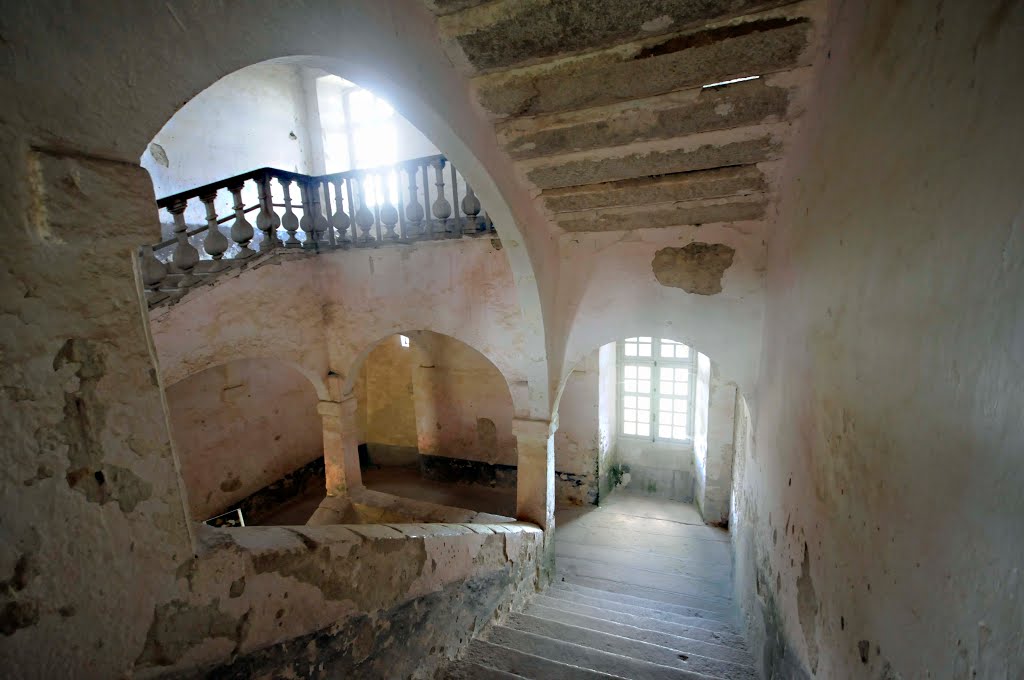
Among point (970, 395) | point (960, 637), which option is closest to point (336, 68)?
point (970, 395)

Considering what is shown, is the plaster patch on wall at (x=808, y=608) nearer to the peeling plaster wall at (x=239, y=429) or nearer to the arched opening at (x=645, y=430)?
the arched opening at (x=645, y=430)

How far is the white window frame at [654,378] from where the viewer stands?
8.14 metres

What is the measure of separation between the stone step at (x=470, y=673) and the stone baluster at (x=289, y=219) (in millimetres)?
4492

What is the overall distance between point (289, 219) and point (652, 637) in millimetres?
5548

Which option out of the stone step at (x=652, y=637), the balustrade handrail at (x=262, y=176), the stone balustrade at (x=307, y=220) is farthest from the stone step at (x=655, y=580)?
the balustrade handrail at (x=262, y=176)

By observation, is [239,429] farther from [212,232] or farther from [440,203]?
[440,203]

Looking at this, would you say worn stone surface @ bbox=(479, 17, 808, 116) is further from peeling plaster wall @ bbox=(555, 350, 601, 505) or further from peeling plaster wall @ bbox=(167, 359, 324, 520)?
peeling plaster wall @ bbox=(167, 359, 324, 520)

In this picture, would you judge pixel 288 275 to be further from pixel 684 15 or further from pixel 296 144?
pixel 296 144

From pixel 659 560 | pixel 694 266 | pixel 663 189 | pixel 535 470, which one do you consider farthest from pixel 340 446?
pixel 663 189

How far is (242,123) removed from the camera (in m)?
8.60

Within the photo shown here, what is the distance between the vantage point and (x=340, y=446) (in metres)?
6.38

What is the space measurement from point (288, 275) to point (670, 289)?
4.28m

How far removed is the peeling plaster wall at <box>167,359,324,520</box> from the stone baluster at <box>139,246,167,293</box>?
3204mm

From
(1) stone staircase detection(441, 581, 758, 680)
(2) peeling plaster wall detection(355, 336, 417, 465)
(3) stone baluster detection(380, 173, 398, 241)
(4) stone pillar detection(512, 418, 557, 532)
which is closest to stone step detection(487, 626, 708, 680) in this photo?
(1) stone staircase detection(441, 581, 758, 680)
